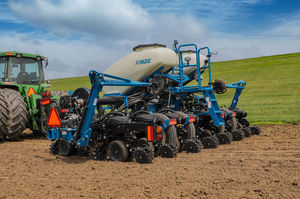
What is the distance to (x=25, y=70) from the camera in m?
9.67

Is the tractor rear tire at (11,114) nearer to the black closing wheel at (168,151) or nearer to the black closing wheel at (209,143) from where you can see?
the black closing wheel at (168,151)

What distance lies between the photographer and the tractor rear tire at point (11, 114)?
26.0ft

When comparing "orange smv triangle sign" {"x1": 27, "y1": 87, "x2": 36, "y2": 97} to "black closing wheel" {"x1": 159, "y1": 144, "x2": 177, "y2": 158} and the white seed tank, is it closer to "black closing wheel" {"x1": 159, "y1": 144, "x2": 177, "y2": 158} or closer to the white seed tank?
the white seed tank

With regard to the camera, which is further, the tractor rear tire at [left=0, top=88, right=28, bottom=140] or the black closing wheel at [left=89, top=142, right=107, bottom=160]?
the tractor rear tire at [left=0, top=88, right=28, bottom=140]

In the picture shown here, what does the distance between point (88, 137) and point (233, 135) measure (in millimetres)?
3929

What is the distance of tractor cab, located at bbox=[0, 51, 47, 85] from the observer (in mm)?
9234

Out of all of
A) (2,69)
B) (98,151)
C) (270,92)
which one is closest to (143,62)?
(98,151)

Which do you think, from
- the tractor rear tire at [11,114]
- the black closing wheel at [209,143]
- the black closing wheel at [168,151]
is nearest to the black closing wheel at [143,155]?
the black closing wheel at [168,151]

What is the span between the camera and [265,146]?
7.07 metres

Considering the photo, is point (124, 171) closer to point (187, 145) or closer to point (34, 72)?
point (187, 145)

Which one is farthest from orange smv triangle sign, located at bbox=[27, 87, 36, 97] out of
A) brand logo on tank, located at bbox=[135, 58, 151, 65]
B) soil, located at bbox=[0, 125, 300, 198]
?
brand logo on tank, located at bbox=[135, 58, 151, 65]

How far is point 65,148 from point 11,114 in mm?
2241

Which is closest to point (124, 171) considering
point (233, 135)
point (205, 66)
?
point (233, 135)

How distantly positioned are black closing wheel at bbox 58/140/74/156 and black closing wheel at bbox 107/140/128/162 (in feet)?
3.38
